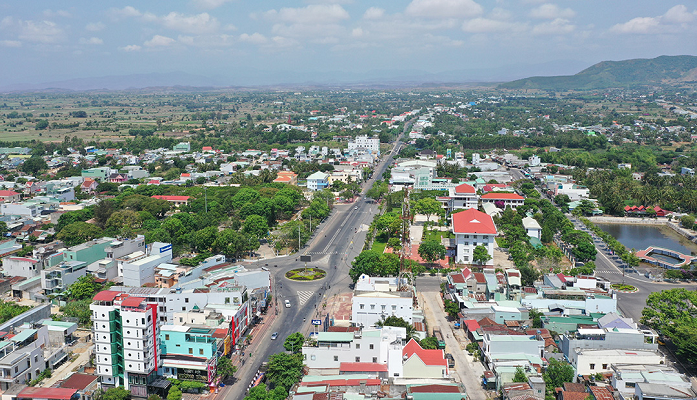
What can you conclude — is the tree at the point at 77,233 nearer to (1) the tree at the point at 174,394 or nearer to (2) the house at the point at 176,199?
(2) the house at the point at 176,199

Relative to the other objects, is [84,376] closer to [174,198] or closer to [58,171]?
[174,198]

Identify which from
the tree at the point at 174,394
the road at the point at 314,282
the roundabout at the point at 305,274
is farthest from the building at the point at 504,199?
the tree at the point at 174,394

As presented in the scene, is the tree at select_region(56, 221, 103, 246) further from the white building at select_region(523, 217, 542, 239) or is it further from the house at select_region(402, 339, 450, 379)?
the white building at select_region(523, 217, 542, 239)

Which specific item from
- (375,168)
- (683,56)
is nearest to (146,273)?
(375,168)

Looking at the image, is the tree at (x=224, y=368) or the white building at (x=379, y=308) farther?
the white building at (x=379, y=308)

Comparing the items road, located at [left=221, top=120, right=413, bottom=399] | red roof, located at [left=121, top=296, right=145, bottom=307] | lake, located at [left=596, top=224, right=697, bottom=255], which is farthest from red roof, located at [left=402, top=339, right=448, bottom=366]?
lake, located at [left=596, top=224, right=697, bottom=255]

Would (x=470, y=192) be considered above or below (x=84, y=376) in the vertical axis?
above
